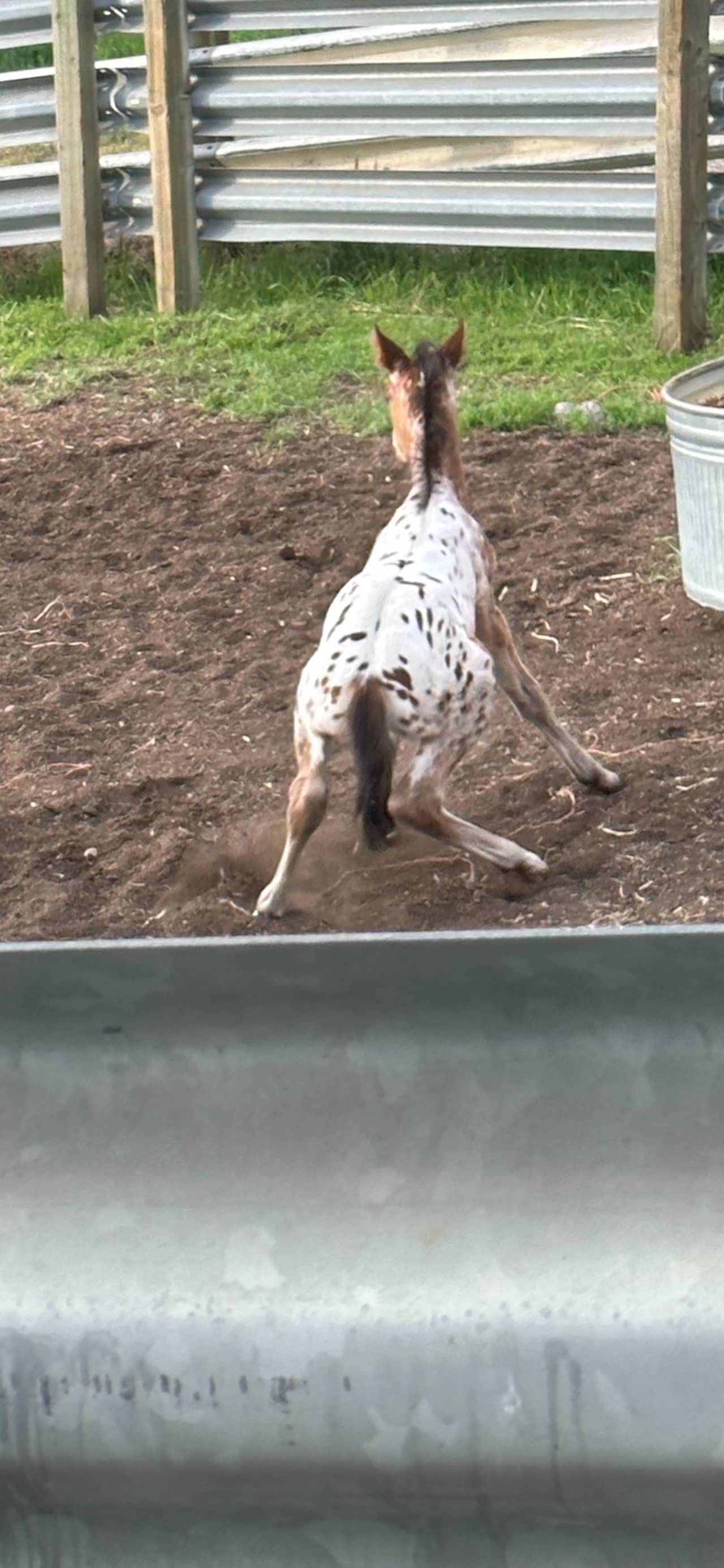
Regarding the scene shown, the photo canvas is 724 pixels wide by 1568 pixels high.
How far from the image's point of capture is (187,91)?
30.9 ft

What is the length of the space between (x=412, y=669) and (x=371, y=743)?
18cm

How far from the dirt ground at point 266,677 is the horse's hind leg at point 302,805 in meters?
0.08

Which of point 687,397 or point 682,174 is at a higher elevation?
point 682,174

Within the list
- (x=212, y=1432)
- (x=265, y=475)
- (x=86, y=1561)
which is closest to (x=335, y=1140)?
(x=212, y=1432)

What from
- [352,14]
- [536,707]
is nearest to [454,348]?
[536,707]

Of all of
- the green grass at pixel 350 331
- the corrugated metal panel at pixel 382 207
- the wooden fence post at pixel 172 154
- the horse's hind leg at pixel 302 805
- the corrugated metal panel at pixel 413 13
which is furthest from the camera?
the wooden fence post at pixel 172 154

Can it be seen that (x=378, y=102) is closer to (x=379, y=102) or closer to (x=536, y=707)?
(x=379, y=102)

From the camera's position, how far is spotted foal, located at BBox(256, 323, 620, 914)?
401 cm

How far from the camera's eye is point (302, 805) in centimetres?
420

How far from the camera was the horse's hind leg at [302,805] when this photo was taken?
414 centimetres

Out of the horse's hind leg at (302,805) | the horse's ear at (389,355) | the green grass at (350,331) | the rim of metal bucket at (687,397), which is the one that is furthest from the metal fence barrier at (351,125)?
the horse's hind leg at (302,805)

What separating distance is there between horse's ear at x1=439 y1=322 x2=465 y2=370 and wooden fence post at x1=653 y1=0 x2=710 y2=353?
12.2 ft

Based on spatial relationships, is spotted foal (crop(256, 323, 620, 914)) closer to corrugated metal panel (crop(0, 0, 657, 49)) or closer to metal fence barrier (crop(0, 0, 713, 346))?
metal fence barrier (crop(0, 0, 713, 346))

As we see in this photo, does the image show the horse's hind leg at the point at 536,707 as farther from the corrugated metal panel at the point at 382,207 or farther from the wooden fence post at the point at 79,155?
the wooden fence post at the point at 79,155
